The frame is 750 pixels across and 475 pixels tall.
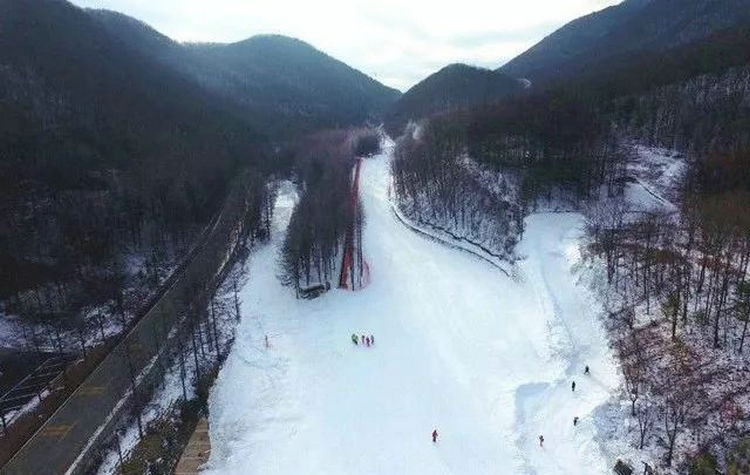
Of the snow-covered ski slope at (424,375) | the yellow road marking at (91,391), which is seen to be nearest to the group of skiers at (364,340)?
the snow-covered ski slope at (424,375)

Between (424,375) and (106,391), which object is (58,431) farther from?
(424,375)

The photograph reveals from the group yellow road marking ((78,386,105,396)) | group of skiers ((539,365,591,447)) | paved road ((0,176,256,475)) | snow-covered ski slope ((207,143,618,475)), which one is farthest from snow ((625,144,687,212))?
yellow road marking ((78,386,105,396))

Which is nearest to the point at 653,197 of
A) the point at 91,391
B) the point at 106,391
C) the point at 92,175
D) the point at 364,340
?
the point at 364,340

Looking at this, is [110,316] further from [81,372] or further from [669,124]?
[669,124]

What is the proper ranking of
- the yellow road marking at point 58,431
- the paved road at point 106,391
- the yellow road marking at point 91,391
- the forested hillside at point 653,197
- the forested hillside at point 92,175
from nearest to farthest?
the forested hillside at point 653,197, the paved road at point 106,391, the yellow road marking at point 58,431, the yellow road marking at point 91,391, the forested hillside at point 92,175

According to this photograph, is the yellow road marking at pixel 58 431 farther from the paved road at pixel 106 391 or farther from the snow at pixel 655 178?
the snow at pixel 655 178

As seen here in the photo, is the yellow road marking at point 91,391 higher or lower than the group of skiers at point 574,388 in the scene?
lower

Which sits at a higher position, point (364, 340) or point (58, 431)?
point (364, 340)

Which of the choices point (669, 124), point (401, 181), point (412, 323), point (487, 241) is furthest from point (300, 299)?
point (669, 124)
